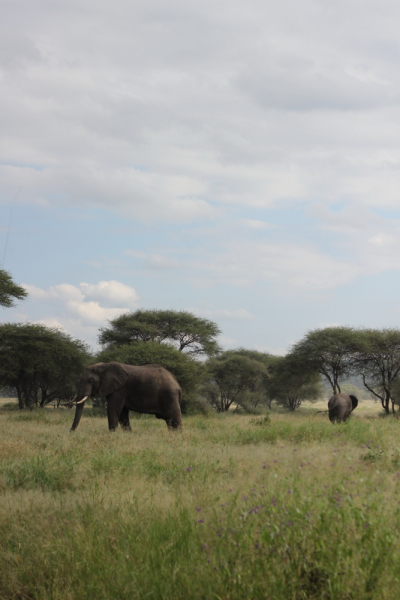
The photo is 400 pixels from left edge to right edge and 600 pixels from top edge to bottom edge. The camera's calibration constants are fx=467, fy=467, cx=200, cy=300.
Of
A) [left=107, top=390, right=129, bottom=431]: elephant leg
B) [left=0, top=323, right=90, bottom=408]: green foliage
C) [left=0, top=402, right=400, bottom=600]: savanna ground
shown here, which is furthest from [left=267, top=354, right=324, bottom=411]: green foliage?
[left=0, top=402, right=400, bottom=600]: savanna ground

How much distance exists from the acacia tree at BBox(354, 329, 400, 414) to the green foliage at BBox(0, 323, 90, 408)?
22741 millimetres

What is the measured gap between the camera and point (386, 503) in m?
4.40

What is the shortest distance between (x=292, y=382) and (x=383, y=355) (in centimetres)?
1284

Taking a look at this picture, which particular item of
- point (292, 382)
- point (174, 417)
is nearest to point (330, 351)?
point (292, 382)

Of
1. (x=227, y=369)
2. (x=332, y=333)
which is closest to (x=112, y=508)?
(x=332, y=333)

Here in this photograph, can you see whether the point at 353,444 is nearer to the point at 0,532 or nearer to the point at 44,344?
the point at 0,532

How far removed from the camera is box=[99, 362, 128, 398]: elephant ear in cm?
1509

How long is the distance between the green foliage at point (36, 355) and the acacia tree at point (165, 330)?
10.3 ft

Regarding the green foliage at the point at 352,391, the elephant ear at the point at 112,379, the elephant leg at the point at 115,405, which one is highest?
the elephant ear at the point at 112,379

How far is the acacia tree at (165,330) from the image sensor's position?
40125 mm

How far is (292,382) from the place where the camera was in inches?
1975

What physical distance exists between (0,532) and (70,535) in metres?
1.01

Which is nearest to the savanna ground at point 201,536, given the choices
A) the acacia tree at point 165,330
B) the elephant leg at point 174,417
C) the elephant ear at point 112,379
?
the elephant ear at point 112,379

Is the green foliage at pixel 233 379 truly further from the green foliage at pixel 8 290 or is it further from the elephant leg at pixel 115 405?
the elephant leg at pixel 115 405
